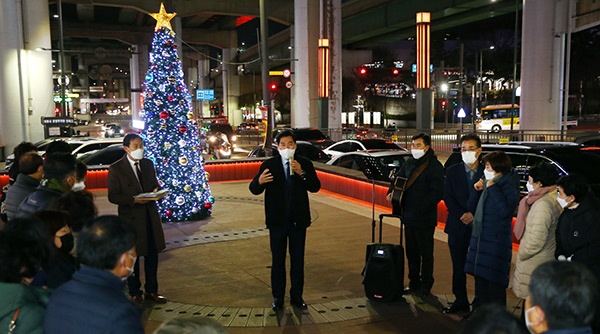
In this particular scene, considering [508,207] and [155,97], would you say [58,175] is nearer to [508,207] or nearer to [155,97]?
[508,207]

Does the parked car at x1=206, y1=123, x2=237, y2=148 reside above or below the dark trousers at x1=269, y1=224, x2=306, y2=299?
above

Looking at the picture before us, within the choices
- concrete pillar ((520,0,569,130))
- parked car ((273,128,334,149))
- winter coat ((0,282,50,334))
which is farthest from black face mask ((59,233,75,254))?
concrete pillar ((520,0,569,130))

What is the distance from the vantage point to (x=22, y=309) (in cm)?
295

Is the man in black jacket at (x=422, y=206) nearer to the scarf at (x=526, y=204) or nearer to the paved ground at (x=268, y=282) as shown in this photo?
the paved ground at (x=268, y=282)

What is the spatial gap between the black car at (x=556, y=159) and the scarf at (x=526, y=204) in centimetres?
440

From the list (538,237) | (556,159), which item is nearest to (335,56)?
(556,159)

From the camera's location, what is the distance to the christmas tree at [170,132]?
1238 cm

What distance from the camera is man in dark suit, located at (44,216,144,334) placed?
2.79 m

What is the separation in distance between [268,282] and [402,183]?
2.27 metres

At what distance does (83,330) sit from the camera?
279cm

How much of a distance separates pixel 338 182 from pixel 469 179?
9.22 m

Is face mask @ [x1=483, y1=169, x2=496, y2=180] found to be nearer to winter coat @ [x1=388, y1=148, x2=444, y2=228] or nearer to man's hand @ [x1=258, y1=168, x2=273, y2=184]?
winter coat @ [x1=388, y1=148, x2=444, y2=228]

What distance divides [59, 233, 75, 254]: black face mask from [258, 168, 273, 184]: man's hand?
9.56 ft

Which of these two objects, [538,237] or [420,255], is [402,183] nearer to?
[420,255]
